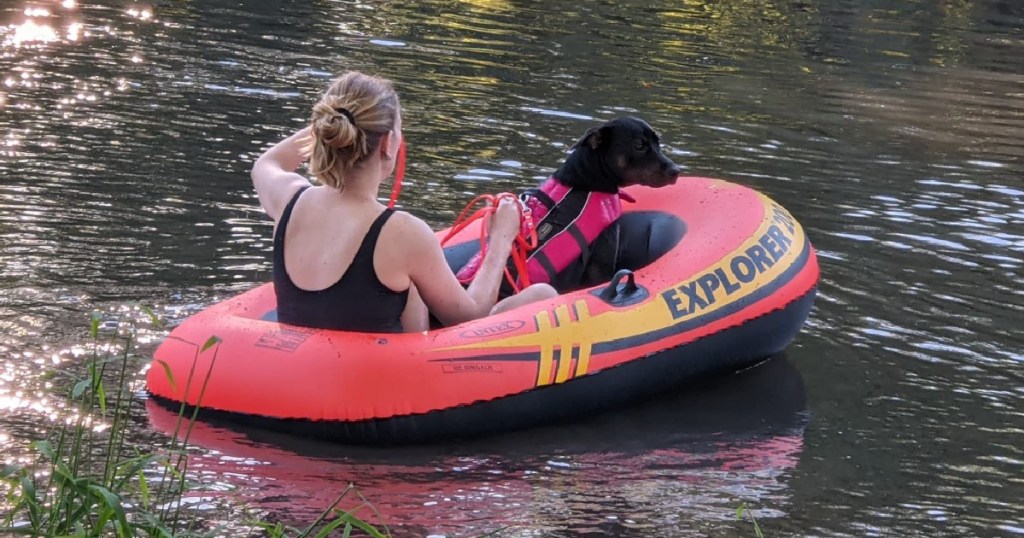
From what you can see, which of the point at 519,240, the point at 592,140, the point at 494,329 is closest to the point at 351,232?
the point at 494,329

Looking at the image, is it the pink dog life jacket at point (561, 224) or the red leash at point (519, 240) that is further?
the pink dog life jacket at point (561, 224)

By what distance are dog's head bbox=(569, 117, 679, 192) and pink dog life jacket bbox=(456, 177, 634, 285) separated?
0.23 ft

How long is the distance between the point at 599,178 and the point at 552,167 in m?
2.91

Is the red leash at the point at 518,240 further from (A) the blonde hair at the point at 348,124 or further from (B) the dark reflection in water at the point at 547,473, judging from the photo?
(A) the blonde hair at the point at 348,124

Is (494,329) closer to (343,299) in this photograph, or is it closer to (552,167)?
(343,299)

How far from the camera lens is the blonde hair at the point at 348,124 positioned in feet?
15.3

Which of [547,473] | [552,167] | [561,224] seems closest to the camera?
[547,473]

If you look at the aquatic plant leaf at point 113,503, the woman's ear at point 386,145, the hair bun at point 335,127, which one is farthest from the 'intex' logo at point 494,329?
the aquatic plant leaf at point 113,503

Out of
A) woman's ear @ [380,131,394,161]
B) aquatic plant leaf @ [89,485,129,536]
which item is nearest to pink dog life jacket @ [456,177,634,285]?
woman's ear @ [380,131,394,161]

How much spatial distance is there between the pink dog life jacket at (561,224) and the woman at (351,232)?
98 centimetres

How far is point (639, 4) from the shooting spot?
58.1 feet

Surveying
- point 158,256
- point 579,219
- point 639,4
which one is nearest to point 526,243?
point 579,219

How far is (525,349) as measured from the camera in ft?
17.0

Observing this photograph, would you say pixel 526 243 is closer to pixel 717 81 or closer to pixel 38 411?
pixel 38 411
